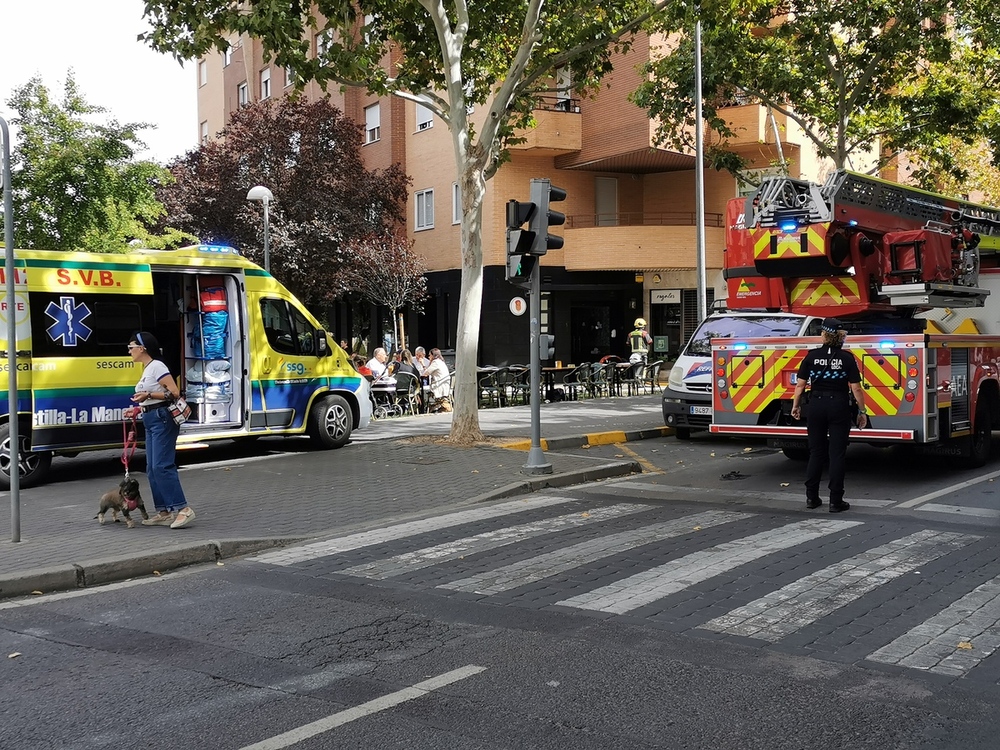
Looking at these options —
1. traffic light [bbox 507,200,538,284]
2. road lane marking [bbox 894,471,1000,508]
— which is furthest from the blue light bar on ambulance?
road lane marking [bbox 894,471,1000,508]

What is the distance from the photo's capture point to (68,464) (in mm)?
13578

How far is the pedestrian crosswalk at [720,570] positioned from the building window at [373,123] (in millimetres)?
28292

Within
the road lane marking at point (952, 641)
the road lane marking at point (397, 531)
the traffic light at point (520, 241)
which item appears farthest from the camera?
the traffic light at point (520, 241)

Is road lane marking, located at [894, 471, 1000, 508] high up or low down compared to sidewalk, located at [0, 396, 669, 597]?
down

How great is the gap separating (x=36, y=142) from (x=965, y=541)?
2157 cm

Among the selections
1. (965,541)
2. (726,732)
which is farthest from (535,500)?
(726,732)

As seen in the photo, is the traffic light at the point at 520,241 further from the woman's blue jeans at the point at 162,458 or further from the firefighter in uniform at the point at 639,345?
the firefighter in uniform at the point at 639,345

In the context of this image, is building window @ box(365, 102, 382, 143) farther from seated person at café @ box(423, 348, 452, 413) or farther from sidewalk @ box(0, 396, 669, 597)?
sidewalk @ box(0, 396, 669, 597)

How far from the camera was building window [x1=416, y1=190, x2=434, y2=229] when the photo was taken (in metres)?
33.8

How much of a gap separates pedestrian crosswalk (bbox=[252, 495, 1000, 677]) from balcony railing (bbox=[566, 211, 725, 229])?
78.6ft

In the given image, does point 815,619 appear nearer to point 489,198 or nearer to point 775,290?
point 775,290

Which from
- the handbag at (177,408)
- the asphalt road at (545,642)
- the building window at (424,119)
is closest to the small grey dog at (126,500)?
the handbag at (177,408)

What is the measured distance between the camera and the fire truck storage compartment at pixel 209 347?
13398 mm

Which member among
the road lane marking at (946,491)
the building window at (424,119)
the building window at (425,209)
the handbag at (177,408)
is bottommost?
the road lane marking at (946,491)
